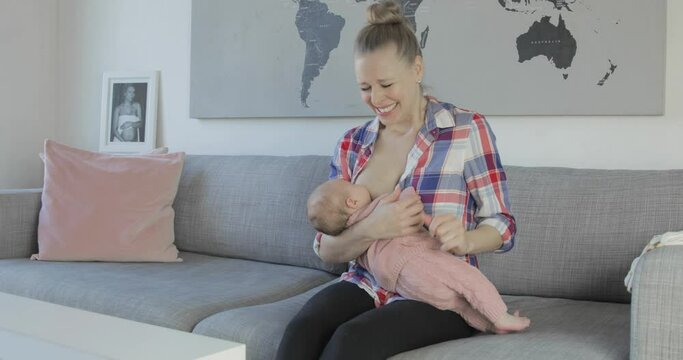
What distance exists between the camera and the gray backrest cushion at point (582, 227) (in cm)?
194

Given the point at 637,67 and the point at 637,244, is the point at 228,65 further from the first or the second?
the point at 637,244

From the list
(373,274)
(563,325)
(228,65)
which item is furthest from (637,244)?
(228,65)

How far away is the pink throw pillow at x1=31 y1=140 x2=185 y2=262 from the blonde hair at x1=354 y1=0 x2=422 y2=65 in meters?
1.12

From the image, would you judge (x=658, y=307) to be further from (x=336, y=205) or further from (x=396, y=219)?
(x=336, y=205)

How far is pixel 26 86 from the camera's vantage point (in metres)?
3.50

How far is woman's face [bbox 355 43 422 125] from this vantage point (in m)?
1.80

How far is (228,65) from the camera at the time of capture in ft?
9.99

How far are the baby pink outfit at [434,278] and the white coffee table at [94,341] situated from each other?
493 mm

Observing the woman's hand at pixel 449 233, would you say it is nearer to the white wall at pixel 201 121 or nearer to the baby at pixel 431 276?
the baby at pixel 431 276

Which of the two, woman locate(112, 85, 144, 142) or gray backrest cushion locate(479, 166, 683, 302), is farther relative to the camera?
woman locate(112, 85, 144, 142)

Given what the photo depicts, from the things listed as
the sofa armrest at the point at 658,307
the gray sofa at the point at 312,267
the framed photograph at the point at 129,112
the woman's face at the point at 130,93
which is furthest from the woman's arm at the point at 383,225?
the woman's face at the point at 130,93

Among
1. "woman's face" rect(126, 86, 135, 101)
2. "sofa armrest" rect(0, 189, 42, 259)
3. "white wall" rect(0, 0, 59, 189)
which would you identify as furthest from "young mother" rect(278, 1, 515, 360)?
"white wall" rect(0, 0, 59, 189)

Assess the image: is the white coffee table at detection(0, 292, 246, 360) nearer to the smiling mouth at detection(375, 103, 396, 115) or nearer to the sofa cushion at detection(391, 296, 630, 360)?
the sofa cushion at detection(391, 296, 630, 360)

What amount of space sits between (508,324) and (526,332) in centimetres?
6
